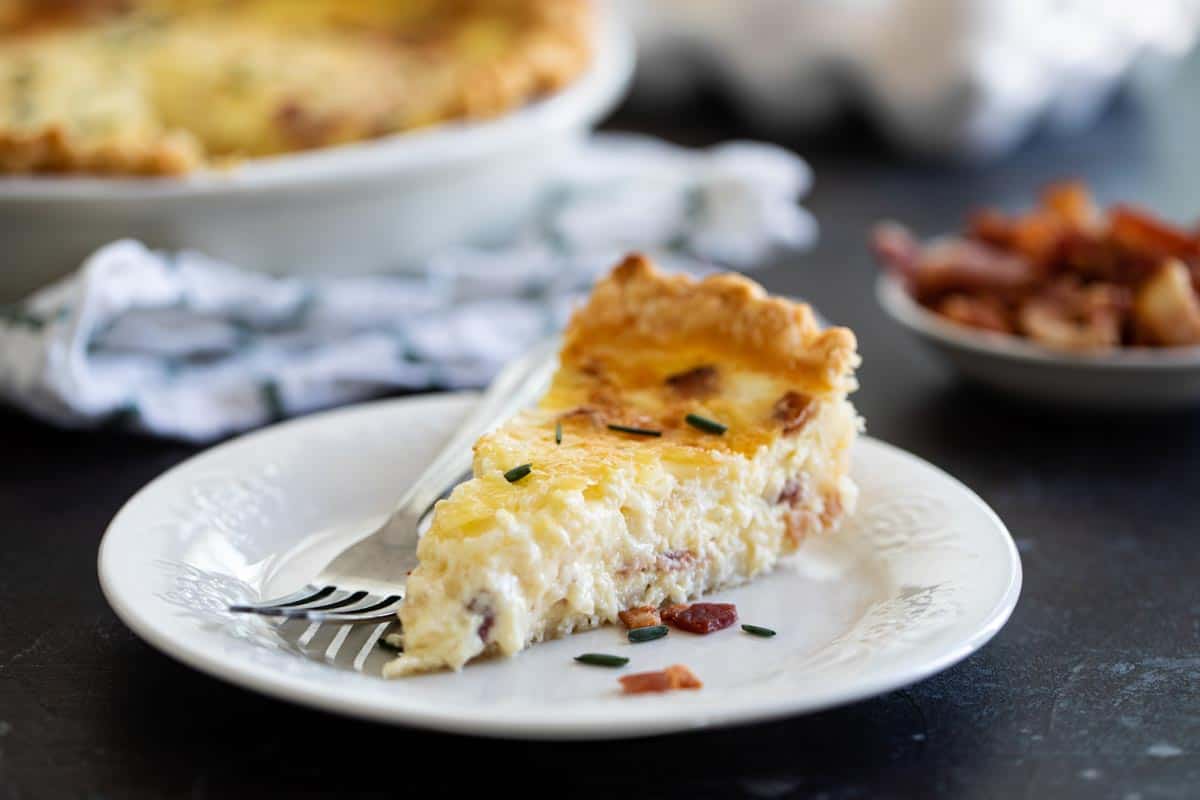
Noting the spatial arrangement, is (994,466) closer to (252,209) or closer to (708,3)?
(252,209)

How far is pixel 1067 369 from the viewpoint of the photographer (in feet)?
7.71

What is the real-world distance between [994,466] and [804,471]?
0.61m

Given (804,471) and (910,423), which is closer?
(804,471)

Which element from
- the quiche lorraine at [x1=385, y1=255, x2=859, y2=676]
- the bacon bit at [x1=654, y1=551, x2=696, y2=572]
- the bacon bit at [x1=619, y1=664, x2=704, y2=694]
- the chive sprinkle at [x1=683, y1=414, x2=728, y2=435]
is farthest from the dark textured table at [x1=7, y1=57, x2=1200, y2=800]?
the chive sprinkle at [x1=683, y1=414, x2=728, y2=435]

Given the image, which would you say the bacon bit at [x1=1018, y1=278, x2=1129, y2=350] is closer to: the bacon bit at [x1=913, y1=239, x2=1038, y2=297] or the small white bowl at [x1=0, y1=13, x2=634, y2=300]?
the bacon bit at [x1=913, y1=239, x2=1038, y2=297]

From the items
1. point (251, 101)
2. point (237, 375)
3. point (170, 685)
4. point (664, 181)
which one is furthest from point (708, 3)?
point (170, 685)

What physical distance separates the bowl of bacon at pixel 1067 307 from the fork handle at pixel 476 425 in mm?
731

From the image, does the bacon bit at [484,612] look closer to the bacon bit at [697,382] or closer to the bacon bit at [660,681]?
the bacon bit at [660,681]

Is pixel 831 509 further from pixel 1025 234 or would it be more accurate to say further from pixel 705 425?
pixel 1025 234

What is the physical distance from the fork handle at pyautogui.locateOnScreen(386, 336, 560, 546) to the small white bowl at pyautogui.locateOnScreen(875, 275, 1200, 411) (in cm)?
69

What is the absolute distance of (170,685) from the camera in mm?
1573

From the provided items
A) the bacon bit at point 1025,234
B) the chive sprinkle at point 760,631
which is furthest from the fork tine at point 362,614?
the bacon bit at point 1025,234

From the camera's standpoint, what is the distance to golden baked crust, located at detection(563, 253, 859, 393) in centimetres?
183

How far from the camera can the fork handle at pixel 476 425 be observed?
181 centimetres
